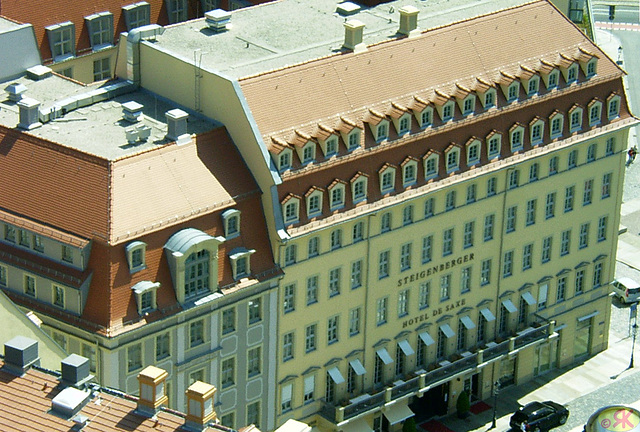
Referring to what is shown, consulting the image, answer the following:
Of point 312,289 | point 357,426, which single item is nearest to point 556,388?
point 357,426

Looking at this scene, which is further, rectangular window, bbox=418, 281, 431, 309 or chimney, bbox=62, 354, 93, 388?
rectangular window, bbox=418, 281, 431, 309

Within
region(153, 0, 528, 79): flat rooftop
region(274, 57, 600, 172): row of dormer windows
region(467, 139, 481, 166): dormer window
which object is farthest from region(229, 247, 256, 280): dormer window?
region(467, 139, 481, 166): dormer window

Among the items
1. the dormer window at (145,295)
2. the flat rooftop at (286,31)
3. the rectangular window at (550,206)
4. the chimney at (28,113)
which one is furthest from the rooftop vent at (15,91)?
the rectangular window at (550,206)

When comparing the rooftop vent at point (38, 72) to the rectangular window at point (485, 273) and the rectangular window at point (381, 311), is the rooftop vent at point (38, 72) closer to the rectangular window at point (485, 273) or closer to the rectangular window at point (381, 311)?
the rectangular window at point (381, 311)

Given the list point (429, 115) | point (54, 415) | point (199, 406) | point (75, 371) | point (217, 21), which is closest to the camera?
point (199, 406)

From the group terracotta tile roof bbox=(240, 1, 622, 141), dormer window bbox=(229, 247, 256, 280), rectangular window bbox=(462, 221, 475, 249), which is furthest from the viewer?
rectangular window bbox=(462, 221, 475, 249)

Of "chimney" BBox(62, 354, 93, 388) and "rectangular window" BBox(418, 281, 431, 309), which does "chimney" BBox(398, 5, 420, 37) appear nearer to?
"rectangular window" BBox(418, 281, 431, 309)

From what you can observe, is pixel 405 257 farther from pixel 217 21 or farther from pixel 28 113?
pixel 28 113

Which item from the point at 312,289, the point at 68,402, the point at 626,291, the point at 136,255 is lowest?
the point at 626,291
